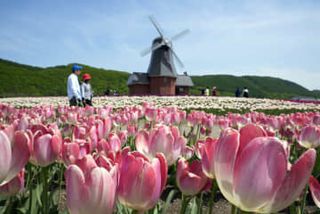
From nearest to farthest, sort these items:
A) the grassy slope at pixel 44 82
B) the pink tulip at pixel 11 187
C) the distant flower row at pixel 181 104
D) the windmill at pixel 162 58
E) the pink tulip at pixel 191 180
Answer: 1. the pink tulip at pixel 191 180
2. the pink tulip at pixel 11 187
3. the distant flower row at pixel 181 104
4. the windmill at pixel 162 58
5. the grassy slope at pixel 44 82

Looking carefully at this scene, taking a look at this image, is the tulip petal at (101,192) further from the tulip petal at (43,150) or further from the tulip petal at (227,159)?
the tulip petal at (43,150)

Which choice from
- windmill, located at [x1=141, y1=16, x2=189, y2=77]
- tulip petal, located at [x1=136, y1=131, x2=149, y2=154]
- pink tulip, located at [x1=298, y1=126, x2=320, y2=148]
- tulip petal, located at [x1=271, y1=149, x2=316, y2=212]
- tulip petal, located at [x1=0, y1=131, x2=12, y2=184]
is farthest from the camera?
windmill, located at [x1=141, y1=16, x2=189, y2=77]

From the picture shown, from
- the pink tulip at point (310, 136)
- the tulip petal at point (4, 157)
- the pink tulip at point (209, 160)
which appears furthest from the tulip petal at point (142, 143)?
the pink tulip at point (310, 136)

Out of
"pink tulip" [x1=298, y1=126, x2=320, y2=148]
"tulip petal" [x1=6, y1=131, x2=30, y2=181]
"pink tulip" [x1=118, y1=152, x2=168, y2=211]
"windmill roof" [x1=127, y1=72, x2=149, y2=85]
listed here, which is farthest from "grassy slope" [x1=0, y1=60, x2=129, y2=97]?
"pink tulip" [x1=118, y1=152, x2=168, y2=211]

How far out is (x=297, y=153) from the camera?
16.0 feet

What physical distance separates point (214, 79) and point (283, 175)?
16330 centimetres

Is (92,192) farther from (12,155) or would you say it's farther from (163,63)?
(163,63)

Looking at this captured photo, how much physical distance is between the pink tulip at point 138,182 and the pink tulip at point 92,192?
0.08 m

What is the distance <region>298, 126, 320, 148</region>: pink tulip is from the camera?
3.29 meters

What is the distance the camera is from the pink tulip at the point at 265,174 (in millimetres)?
898

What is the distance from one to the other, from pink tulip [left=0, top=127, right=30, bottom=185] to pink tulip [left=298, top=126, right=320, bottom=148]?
9.16 feet

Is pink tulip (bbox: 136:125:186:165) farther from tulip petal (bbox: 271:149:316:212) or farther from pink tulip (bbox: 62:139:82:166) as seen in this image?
tulip petal (bbox: 271:149:316:212)

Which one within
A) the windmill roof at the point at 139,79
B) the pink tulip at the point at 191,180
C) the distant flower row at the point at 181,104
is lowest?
the distant flower row at the point at 181,104

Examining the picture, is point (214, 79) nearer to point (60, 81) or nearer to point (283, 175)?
point (60, 81)
